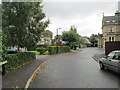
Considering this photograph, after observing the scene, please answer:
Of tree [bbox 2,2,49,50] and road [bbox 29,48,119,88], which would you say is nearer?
road [bbox 29,48,119,88]

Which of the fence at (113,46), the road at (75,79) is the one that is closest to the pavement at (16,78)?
the road at (75,79)

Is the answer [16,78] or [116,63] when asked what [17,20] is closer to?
[16,78]

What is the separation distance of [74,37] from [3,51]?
29.8 meters

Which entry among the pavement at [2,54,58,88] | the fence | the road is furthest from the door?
the fence

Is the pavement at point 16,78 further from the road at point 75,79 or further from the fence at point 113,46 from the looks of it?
the fence at point 113,46

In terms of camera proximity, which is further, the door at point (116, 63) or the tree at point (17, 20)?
the tree at point (17, 20)

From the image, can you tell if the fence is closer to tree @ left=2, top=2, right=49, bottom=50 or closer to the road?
the road

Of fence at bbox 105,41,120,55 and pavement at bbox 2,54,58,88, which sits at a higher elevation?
fence at bbox 105,41,120,55

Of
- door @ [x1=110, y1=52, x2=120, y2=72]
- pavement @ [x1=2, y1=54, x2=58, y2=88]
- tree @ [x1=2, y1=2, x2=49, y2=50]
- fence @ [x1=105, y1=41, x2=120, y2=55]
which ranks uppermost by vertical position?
tree @ [x1=2, y1=2, x2=49, y2=50]

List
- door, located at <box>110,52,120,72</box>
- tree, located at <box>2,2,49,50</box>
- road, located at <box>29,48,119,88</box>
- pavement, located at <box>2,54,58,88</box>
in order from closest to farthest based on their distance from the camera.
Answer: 1. pavement, located at <box>2,54,58,88</box>
2. road, located at <box>29,48,119,88</box>
3. door, located at <box>110,52,120,72</box>
4. tree, located at <box>2,2,49,50</box>

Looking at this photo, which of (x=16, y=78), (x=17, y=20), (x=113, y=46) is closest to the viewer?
(x=16, y=78)

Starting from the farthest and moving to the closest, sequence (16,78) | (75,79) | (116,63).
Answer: (116,63) < (75,79) < (16,78)

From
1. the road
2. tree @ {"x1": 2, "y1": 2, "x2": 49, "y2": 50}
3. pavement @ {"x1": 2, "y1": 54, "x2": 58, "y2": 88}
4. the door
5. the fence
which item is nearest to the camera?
pavement @ {"x1": 2, "y1": 54, "x2": 58, "y2": 88}

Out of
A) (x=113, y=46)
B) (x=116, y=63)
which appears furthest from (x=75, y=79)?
(x=113, y=46)
